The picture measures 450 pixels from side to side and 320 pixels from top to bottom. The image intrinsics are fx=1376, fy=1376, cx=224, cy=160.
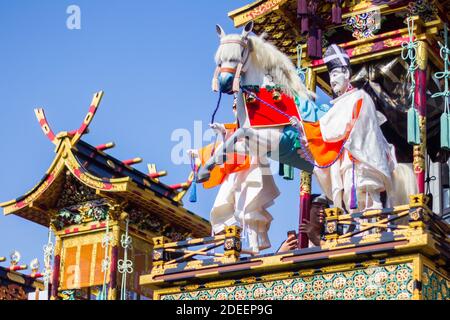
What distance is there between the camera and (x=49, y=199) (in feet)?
80.5

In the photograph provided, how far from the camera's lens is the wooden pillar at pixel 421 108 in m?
19.1

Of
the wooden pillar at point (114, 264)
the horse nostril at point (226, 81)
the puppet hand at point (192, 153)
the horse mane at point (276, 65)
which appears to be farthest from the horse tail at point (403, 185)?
the wooden pillar at point (114, 264)

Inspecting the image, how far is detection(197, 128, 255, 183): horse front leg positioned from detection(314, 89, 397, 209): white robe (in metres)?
1.08

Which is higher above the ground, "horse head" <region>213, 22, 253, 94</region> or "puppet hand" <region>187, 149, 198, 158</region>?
"horse head" <region>213, 22, 253, 94</region>

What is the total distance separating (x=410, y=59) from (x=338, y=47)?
108 centimetres

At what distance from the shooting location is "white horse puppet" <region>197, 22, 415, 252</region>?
19281mm

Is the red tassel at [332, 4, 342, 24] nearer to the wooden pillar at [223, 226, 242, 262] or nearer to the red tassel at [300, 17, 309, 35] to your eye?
the red tassel at [300, 17, 309, 35]

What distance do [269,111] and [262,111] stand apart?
10cm

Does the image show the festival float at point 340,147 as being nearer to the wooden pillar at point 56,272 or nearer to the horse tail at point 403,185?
the horse tail at point 403,185

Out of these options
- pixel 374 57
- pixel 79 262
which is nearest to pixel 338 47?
pixel 374 57

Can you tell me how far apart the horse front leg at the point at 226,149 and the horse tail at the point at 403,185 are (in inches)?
82.6

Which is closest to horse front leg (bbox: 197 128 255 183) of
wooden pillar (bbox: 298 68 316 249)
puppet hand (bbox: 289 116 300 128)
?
puppet hand (bbox: 289 116 300 128)

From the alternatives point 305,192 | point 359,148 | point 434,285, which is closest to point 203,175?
point 305,192

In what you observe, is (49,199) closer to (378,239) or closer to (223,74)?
(223,74)
